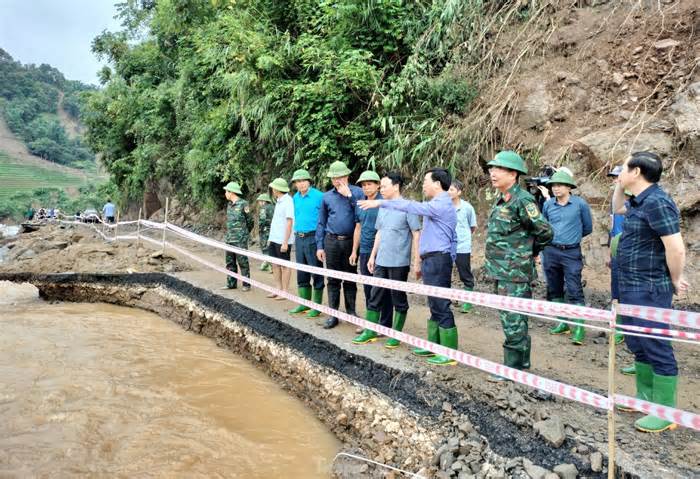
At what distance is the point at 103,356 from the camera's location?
226 inches

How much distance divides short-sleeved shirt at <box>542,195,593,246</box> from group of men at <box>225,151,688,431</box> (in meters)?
0.01

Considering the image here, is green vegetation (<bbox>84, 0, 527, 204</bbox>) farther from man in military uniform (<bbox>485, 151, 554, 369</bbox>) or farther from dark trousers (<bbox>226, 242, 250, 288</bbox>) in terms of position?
man in military uniform (<bbox>485, 151, 554, 369</bbox>)

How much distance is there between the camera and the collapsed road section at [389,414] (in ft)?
8.88

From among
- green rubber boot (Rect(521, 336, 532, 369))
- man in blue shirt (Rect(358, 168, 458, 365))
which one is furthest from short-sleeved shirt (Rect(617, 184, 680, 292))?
man in blue shirt (Rect(358, 168, 458, 365))

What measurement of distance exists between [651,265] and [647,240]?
15 centimetres

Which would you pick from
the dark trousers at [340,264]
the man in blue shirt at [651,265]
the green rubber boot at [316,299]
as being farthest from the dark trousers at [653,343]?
the green rubber boot at [316,299]

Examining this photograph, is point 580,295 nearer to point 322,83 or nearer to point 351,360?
point 351,360

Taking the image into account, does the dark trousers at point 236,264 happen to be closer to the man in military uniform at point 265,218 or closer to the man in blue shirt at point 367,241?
the man in military uniform at point 265,218

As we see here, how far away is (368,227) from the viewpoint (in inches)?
197

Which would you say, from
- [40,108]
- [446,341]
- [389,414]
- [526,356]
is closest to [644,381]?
[526,356]

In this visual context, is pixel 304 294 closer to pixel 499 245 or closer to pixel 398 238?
pixel 398 238

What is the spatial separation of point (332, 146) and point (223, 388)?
599 cm

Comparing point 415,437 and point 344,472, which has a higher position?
point 415,437

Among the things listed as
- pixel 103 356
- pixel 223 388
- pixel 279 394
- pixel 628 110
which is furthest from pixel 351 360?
pixel 628 110
